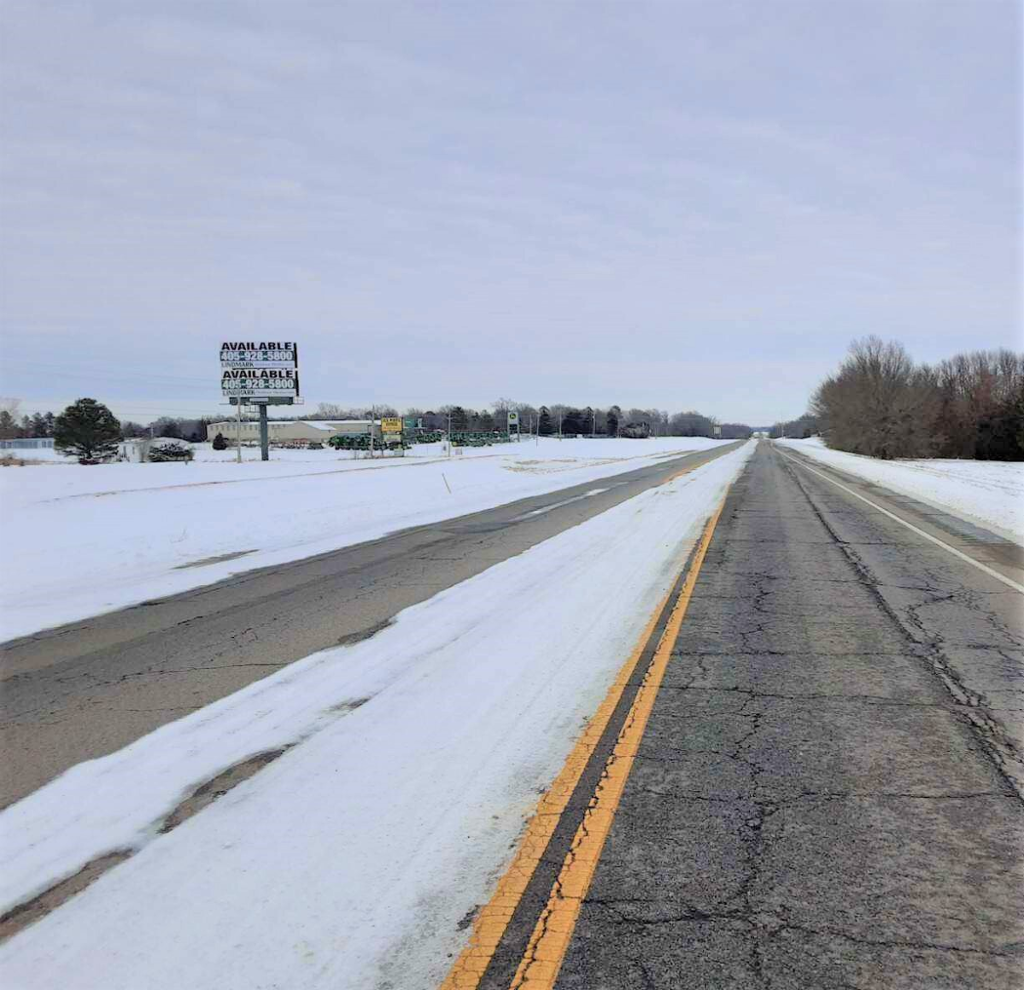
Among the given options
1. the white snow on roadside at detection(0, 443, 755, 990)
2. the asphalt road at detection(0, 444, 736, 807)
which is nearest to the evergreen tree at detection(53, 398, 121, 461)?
the asphalt road at detection(0, 444, 736, 807)

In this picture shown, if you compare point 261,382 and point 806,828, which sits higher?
point 261,382

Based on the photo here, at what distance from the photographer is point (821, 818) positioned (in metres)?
3.51

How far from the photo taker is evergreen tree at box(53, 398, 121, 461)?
59.5 metres

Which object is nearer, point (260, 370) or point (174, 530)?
point (174, 530)

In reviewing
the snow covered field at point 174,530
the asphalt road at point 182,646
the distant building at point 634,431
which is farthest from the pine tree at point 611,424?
the asphalt road at point 182,646

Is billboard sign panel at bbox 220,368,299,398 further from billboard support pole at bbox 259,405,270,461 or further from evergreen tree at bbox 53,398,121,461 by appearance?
evergreen tree at bbox 53,398,121,461

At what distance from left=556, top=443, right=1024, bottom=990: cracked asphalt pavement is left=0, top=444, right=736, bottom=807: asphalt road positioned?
3.24 metres

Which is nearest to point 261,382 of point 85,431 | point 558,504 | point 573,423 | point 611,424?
point 85,431

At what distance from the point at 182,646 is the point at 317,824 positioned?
12.8ft

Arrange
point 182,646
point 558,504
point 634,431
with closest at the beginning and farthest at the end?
1. point 182,646
2. point 558,504
3. point 634,431

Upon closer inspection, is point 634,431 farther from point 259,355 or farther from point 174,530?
point 174,530

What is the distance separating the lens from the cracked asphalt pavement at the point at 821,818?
2590mm

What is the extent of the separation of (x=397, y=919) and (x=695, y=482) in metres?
26.0

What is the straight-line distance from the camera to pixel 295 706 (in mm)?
5039
